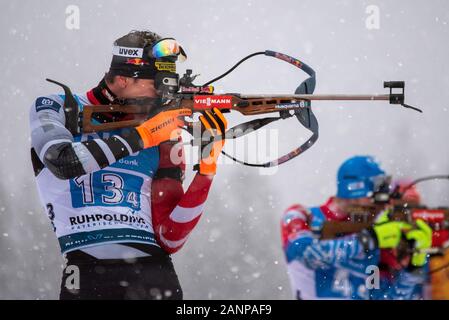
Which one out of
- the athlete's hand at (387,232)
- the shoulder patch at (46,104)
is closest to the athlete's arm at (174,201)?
the shoulder patch at (46,104)

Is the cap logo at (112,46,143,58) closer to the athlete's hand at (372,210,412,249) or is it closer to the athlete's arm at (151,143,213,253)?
the athlete's arm at (151,143,213,253)

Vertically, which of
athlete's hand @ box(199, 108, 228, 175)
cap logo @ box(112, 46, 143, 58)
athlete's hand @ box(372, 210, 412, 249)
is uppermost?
cap logo @ box(112, 46, 143, 58)

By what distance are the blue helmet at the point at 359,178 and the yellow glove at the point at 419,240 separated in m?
0.44

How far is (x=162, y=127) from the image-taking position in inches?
231

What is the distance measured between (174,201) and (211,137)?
544 millimetres

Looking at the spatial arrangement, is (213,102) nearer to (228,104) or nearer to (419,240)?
(228,104)

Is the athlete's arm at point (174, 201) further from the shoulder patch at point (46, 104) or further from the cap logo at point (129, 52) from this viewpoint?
the shoulder patch at point (46, 104)

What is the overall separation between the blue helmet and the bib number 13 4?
1768mm

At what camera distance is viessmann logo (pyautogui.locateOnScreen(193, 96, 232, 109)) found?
615 centimetres

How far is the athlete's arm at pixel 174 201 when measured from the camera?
5922 mm

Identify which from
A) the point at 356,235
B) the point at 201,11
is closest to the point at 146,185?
the point at 356,235

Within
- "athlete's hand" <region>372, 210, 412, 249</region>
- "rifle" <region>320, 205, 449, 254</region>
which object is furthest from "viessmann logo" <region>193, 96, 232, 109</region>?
"athlete's hand" <region>372, 210, 412, 249</region>

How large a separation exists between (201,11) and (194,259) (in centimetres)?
14793

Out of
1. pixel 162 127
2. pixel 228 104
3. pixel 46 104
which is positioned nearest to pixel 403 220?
pixel 228 104
